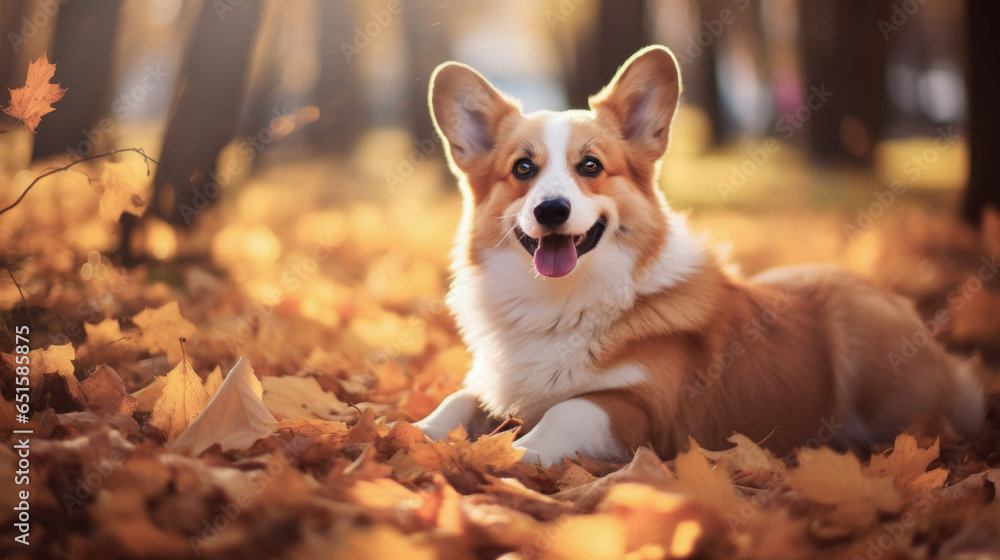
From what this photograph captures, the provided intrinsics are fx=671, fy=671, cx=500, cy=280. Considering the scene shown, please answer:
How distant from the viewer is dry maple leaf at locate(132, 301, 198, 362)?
2.71m

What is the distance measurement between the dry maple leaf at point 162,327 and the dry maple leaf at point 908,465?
2.62 metres

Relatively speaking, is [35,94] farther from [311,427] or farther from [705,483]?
[705,483]

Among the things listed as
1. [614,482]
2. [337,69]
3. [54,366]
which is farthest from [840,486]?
[337,69]

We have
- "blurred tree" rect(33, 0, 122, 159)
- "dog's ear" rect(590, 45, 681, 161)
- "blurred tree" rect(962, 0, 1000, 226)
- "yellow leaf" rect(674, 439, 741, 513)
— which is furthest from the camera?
"blurred tree" rect(962, 0, 1000, 226)

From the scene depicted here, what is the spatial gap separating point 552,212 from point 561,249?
0.19 m

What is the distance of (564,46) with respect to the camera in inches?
428

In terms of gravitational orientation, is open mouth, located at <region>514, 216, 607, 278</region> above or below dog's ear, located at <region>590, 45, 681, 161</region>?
below

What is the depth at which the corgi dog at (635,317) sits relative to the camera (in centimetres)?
269

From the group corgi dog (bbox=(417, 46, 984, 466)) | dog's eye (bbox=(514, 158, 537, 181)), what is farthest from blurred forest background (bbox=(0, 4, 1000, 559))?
dog's eye (bbox=(514, 158, 537, 181))

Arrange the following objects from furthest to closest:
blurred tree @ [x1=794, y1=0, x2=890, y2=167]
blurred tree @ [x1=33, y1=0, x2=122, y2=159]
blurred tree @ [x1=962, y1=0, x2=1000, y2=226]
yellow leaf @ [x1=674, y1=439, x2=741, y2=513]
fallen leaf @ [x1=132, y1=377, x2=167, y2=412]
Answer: blurred tree @ [x1=794, y1=0, x2=890, y2=167] → blurred tree @ [x1=962, y1=0, x2=1000, y2=226] → blurred tree @ [x1=33, y1=0, x2=122, y2=159] → fallen leaf @ [x1=132, y1=377, x2=167, y2=412] → yellow leaf @ [x1=674, y1=439, x2=741, y2=513]

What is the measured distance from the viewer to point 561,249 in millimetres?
2752

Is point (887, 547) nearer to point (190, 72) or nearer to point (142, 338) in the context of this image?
point (142, 338)

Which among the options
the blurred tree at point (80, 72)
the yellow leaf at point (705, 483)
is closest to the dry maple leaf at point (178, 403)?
the blurred tree at point (80, 72)

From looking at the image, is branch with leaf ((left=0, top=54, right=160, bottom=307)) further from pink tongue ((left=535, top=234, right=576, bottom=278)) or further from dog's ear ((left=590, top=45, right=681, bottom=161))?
dog's ear ((left=590, top=45, right=681, bottom=161))
